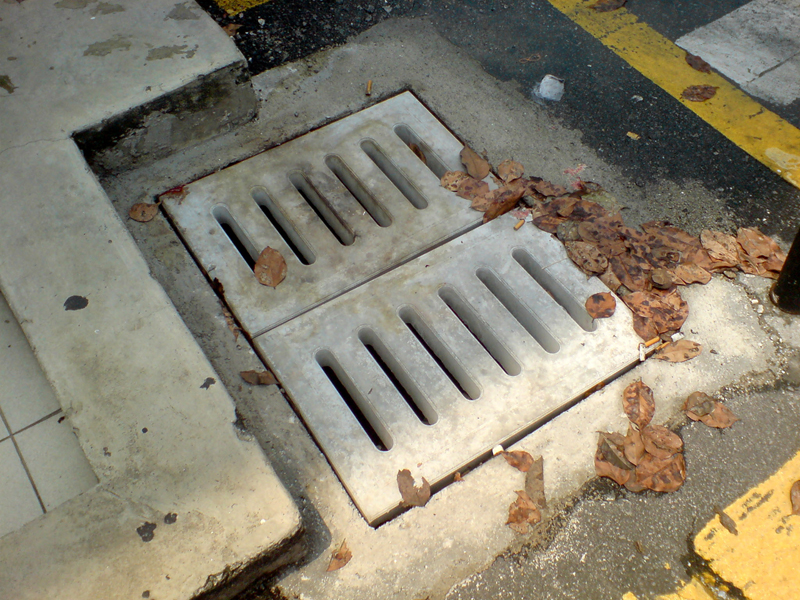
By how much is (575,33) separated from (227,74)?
142 cm

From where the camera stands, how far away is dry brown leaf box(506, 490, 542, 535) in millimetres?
1357

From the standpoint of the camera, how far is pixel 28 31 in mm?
1961

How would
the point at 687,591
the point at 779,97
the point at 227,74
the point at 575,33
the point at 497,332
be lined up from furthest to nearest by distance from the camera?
1. the point at 575,33
2. the point at 779,97
3. the point at 227,74
4. the point at 497,332
5. the point at 687,591

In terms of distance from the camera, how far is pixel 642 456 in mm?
1435

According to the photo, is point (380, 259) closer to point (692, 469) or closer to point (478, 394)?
point (478, 394)

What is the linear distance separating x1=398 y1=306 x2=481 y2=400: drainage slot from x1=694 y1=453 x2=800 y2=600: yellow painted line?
A: 643 mm

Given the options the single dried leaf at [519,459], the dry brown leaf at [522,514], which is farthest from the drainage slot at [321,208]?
the dry brown leaf at [522,514]

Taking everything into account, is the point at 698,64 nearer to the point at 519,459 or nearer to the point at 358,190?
the point at 358,190

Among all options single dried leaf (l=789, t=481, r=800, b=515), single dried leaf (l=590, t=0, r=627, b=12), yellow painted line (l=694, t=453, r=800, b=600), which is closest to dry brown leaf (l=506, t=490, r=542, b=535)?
yellow painted line (l=694, t=453, r=800, b=600)

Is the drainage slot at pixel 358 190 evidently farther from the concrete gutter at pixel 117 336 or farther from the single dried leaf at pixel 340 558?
the single dried leaf at pixel 340 558

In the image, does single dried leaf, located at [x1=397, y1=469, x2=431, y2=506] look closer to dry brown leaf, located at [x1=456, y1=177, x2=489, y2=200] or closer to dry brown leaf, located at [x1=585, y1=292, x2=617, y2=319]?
dry brown leaf, located at [x1=585, y1=292, x2=617, y2=319]

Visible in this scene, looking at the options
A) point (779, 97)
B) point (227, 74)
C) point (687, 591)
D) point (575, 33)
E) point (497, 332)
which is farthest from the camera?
point (575, 33)

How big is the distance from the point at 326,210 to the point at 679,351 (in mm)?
1144

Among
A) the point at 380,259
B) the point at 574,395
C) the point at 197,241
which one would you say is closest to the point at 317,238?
the point at 380,259
